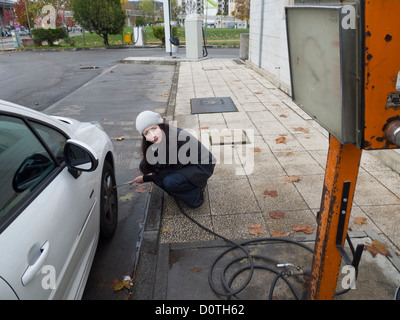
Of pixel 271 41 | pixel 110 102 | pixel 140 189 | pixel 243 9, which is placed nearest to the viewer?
pixel 140 189

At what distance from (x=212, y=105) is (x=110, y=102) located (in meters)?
3.10

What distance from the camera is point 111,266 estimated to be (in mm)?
3150

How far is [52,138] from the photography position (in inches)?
103

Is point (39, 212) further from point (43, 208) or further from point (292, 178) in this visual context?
point (292, 178)

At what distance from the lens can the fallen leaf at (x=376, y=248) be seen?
9.66 feet

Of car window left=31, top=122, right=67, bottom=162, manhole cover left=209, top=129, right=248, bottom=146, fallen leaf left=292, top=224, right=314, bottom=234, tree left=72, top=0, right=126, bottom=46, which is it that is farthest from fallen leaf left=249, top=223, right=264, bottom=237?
tree left=72, top=0, right=126, bottom=46

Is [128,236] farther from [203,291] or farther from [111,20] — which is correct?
[111,20]

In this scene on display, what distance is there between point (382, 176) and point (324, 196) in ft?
9.41

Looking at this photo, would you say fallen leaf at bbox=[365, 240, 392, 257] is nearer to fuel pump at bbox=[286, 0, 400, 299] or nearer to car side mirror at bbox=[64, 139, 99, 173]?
fuel pump at bbox=[286, 0, 400, 299]

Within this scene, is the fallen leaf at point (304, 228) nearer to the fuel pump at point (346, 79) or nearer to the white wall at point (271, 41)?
the fuel pump at point (346, 79)

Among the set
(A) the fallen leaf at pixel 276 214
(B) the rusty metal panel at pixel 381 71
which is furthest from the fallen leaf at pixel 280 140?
(B) the rusty metal panel at pixel 381 71

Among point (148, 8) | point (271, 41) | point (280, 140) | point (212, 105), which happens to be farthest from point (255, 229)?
point (148, 8)

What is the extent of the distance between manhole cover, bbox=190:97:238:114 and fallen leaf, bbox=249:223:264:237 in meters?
4.58

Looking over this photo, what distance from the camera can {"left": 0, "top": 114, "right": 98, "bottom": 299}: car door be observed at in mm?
1593
